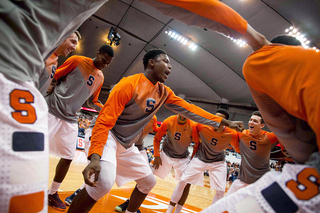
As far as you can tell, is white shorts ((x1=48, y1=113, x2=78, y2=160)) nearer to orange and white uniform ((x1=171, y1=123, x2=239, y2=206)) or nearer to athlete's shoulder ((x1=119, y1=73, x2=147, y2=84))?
athlete's shoulder ((x1=119, y1=73, x2=147, y2=84))

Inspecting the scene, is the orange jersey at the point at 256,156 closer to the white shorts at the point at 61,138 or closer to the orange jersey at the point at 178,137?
the orange jersey at the point at 178,137

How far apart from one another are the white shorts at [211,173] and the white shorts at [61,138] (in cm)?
241

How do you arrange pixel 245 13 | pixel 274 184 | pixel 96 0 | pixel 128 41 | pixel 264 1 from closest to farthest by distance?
pixel 274 184 < pixel 96 0 < pixel 264 1 < pixel 245 13 < pixel 128 41

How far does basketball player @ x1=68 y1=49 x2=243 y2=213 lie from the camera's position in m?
1.70

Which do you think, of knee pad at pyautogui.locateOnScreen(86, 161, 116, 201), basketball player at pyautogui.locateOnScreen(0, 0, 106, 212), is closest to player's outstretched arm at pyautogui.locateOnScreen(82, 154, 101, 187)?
knee pad at pyautogui.locateOnScreen(86, 161, 116, 201)

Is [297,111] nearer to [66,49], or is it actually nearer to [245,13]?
[66,49]

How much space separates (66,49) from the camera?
2.52 m

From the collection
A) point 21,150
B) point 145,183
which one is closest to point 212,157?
point 145,183

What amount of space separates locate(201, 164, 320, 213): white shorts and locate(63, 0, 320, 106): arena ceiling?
10.2 m

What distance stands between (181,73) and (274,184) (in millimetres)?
14935

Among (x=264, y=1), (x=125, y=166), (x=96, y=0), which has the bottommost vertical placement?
(x=125, y=166)

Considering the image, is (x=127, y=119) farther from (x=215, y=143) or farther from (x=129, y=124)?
(x=215, y=143)

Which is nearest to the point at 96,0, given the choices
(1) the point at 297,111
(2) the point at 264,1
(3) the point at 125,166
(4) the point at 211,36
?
(1) the point at 297,111

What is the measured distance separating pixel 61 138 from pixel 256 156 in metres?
3.74
